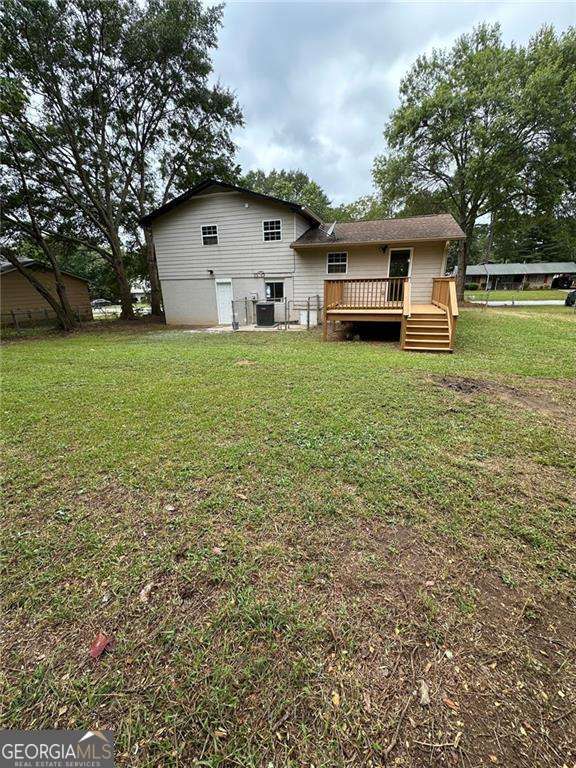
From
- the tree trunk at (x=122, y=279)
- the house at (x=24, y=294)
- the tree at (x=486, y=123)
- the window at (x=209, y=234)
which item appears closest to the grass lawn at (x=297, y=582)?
the window at (x=209, y=234)

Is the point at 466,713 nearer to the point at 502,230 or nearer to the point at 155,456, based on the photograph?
the point at 155,456

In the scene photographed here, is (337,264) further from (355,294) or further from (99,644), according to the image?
(99,644)

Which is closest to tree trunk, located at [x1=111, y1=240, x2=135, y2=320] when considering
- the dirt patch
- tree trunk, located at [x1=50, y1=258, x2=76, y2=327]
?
tree trunk, located at [x1=50, y1=258, x2=76, y2=327]

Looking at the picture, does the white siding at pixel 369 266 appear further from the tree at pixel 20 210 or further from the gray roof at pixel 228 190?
the tree at pixel 20 210

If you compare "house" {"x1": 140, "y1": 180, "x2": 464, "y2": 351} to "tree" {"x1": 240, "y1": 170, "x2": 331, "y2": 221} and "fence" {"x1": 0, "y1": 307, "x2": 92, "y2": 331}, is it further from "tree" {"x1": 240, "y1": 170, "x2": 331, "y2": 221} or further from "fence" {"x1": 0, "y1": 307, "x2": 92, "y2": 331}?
"tree" {"x1": 240, "y1": 170, "x2": 331, "y2": 221}

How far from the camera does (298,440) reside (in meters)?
3.68

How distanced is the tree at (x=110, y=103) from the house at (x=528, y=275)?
34.0 metres

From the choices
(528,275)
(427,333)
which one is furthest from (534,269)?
(427,333)

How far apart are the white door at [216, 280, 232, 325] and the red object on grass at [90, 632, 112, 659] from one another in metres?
14.5

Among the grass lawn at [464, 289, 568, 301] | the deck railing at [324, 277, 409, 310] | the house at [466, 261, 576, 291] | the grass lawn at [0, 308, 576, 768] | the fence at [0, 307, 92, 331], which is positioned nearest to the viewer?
the grass lawn at [0, 308, 576, 768]

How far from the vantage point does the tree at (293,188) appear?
31.4 meters

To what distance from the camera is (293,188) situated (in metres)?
37.4

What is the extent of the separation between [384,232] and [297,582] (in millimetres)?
13811

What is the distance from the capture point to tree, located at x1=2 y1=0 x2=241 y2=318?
37.2 feet
